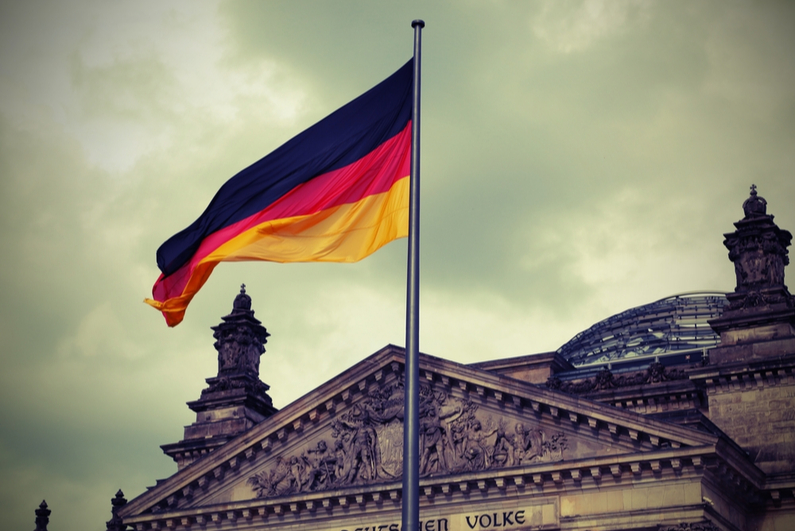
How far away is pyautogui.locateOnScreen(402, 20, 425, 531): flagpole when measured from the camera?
21.1 meters

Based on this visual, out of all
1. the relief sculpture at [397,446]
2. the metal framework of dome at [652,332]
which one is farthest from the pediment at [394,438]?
the metal framework of dome at [652,332]

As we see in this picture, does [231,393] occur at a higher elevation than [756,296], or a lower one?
lower

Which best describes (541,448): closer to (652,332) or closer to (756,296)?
(756,296)

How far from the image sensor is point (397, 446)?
1806 inches

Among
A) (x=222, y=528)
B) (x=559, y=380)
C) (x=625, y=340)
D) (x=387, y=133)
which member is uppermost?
(x=625, y=340)

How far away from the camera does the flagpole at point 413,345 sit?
21.1 metres

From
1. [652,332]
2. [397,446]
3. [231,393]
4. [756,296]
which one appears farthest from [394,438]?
[652,332]

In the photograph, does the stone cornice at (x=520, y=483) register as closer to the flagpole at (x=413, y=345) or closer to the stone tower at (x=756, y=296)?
the stone tower at (x=756, y=296)

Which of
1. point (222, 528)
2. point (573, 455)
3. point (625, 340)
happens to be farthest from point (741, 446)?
point (222, 528)

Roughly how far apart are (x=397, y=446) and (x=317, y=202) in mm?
20317

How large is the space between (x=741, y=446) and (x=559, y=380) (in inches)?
337

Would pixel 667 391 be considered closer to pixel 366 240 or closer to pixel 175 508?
pixel 175 508

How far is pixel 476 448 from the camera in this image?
44281 millimetres

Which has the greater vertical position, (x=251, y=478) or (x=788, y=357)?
(x=788, y=357)
